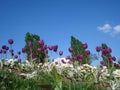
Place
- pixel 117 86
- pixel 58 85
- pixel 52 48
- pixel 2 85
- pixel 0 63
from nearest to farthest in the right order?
pixel 58 85, pixel 117 86, pixel 2 85, pixel 0 63, pixel 52 48

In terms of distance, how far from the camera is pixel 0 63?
943 cm

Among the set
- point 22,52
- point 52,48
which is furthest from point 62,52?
point 22,52

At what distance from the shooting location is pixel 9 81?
5.40 m

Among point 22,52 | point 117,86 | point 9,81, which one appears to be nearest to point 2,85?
point 9,81

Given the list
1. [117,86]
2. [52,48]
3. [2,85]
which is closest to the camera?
[117,86]

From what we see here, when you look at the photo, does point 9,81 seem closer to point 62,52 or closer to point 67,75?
point 67,75

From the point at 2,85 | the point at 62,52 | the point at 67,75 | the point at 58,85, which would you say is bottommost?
the point at 58,85

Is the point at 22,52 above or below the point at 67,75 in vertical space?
above

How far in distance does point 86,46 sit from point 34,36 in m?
23.2

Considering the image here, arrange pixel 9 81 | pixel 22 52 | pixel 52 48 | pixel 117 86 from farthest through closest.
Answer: pixel 22 52 < pixel 52 48 < pixel 9 81 < pixel 117 86

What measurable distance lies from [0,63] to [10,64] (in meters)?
0.77

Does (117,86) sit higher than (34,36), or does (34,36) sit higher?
(34,36)

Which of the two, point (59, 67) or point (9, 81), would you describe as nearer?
point (9, 81)

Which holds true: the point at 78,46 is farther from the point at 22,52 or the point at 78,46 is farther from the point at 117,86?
the point at 117,86
